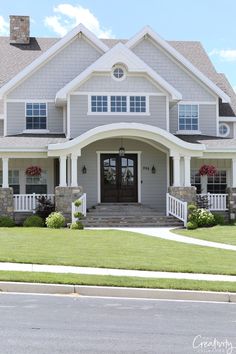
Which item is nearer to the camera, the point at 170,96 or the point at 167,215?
the point at 167,215

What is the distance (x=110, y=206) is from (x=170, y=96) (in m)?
5.77

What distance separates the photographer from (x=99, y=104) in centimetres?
2502

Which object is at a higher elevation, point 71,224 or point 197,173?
point 197,173

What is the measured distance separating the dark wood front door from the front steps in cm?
149

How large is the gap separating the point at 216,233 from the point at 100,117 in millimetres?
8286

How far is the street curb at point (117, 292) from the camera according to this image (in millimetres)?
10039

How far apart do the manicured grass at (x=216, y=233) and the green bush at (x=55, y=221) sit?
456 cm

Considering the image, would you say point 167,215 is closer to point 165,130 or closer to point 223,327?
point 165,130

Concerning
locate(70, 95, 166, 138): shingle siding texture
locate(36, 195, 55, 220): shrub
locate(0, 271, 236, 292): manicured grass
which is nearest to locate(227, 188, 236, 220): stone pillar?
locate(70, 95, 166, 138): shingle siding texture

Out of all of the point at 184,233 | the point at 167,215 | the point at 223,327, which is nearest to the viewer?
the point at 223,327

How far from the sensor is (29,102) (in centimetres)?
2622

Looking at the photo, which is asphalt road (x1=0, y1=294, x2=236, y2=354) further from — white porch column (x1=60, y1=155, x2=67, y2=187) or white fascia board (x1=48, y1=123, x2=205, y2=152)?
white fascia board (x1=48, y1=123, x2=205, y2=152)

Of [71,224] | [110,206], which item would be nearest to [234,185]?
[110,206]

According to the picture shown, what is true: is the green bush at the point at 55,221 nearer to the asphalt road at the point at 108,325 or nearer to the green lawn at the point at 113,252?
the green lawn at the point at 113,252
